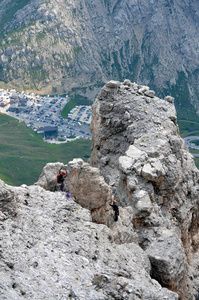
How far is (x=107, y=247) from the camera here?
26391 millimetres

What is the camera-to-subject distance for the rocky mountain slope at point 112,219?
2081cm

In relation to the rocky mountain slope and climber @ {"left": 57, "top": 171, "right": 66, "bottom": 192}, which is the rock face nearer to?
the rocky mountain slope

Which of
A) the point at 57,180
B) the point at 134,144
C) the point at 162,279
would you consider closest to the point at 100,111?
the point at 134,144

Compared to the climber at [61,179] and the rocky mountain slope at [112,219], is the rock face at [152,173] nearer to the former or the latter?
the rocky mountain slope at [112,219]

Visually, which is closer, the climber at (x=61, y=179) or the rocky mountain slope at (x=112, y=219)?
the rocky mountain slope at (x=112, y=219)

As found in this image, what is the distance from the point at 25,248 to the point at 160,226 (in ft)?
65.0

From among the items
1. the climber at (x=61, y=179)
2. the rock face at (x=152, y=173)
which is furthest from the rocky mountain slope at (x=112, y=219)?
the climber at (x=61, y=179)

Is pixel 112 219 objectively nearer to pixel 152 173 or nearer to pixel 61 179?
pixel 61 179

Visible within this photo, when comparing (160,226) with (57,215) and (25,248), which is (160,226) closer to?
(57,215)

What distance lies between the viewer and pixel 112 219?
107ft

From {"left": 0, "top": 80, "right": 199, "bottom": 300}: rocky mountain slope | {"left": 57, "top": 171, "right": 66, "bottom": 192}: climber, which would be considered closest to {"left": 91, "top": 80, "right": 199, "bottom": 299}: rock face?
{"left": 0, "top": 80, "right": 199, "bottom": 300}: rocky mountain slope

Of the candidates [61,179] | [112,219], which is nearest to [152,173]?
[112,219]

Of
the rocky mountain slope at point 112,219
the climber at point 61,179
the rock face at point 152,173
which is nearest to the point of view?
the rocky mountain slope at point 112,219

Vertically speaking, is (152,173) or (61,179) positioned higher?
(61,179)
